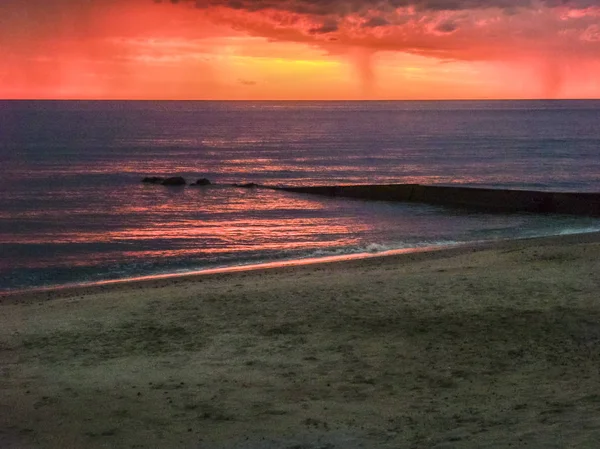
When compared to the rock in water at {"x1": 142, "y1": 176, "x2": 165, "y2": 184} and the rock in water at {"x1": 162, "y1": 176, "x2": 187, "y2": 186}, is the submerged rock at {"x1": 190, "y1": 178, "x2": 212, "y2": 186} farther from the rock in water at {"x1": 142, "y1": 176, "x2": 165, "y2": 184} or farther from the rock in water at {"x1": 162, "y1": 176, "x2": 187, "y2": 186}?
the rock in water at {"x1": 142, "y1": 176, "x2": 165, "y2": 184}

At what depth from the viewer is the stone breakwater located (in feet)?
137

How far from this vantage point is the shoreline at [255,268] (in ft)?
74.6

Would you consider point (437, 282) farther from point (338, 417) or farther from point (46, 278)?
point (46, 278)

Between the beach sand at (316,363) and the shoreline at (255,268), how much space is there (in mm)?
1760

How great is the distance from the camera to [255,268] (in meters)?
26.0

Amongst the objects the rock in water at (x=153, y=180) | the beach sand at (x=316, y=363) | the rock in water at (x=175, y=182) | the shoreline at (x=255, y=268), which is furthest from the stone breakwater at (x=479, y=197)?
the beach sand at (x=316, y=363)

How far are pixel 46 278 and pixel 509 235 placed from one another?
20593mm

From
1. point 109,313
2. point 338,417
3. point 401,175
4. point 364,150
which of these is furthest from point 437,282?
point 364,150

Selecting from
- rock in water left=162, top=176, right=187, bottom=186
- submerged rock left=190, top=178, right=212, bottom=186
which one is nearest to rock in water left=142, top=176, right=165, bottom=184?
rock in water left=162, top=176, right=187, bottom=186

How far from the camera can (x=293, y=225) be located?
125 ft

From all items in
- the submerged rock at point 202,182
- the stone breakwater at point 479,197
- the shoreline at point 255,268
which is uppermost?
the submerged rock at point 202,182

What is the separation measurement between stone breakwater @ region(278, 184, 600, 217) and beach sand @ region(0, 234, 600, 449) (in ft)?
72.2

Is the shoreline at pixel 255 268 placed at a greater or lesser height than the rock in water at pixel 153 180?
lesser

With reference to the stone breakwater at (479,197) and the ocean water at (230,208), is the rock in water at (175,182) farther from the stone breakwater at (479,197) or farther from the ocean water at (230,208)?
the stone breakwater at (479,197)
